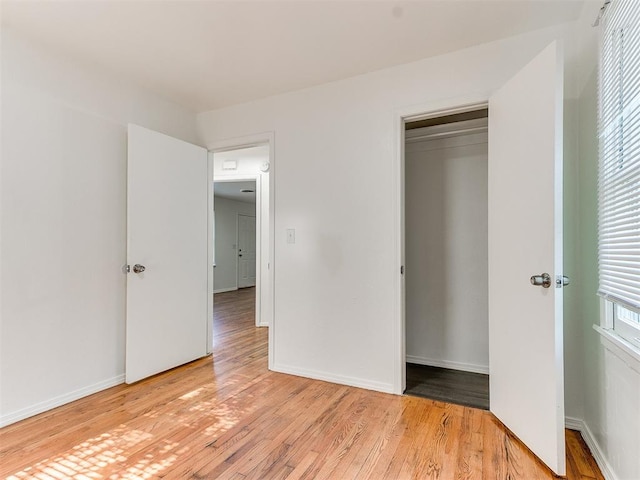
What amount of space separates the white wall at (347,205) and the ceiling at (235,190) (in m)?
3.40

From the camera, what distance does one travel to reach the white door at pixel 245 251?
9031mm

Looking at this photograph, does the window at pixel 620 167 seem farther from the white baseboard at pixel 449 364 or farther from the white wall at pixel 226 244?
the white wall at pixel 226 244

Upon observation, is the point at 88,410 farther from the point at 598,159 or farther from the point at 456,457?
the point at 598,159

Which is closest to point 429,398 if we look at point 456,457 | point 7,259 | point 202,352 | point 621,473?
point 456,457

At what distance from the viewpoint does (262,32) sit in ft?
6.93

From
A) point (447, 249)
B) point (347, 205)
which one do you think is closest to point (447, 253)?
point (447, 249)

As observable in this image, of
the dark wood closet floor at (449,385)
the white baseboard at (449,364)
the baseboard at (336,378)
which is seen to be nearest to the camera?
the dark wood closet floor at (449,385)

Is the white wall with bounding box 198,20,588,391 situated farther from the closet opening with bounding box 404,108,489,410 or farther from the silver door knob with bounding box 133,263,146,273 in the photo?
the silver door knob with bounding box 133,263,146,273

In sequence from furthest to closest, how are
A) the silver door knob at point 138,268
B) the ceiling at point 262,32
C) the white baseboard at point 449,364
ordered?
1. the white baseboard at point 449,364
2. the silver door knob at point 138,268
3. the ceiling at point 262,32

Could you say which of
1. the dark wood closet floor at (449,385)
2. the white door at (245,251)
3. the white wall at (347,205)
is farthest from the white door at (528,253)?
the white door at (245,251)

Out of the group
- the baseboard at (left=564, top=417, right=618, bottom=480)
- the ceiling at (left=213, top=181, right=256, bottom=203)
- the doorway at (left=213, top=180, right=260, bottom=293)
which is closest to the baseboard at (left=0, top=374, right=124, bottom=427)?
the baseboard at (left=564, top=417, right=618, bottom=480)

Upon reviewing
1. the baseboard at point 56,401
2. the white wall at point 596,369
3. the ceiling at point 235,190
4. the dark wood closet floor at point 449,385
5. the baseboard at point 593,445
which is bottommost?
the dark wood closet floor at point 449,385

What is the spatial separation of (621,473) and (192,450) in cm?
192

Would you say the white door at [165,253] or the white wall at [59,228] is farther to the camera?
the white door at [165,253]
